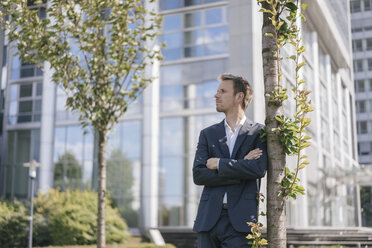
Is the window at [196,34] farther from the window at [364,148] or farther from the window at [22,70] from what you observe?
the window at [364,148]

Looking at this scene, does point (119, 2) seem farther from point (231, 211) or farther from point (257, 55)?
point (231, 211)

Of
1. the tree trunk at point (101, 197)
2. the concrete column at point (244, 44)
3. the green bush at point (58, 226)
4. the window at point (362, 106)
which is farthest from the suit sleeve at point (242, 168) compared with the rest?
the window at point (362, 106)

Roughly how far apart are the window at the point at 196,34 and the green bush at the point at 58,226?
447 inches

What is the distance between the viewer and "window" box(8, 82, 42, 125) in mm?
29987

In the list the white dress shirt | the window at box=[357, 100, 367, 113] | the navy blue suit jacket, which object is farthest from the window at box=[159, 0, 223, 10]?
the navy blue suit jacket

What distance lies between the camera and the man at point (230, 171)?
136 inches

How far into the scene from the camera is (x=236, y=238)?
11.2 feet

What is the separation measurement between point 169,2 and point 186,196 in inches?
404

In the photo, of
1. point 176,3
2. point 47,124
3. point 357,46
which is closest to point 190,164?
point 176,3

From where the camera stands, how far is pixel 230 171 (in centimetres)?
348

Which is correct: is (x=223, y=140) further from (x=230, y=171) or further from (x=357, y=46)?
(x=357, y=46)

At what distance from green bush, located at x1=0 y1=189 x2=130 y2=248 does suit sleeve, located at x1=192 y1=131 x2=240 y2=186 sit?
12299mm

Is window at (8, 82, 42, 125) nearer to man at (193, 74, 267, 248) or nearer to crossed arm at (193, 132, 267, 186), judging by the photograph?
man at (193, 74, 267, 248)

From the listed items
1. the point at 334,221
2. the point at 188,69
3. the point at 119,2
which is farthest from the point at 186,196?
the point at 119,2
